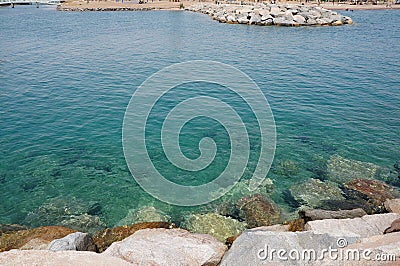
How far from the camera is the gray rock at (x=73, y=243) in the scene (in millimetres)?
9875

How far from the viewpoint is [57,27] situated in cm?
5994

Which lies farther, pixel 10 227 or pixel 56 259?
pixel 10 227

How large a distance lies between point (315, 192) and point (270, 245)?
6432 millimetres

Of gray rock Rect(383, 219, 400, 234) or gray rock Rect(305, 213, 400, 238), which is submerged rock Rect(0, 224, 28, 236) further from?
gray rock Rect(383, 219, 400, 234)

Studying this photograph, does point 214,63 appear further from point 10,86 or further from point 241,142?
point 10,86

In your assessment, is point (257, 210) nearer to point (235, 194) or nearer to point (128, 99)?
point (235, 194)

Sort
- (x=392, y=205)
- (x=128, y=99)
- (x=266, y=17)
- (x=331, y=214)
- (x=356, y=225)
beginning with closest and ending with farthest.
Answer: (x=356, y=225)
(x=331, y=214)
(x=392, y=205)
(x=128, y=99)
(x=266, y=17)

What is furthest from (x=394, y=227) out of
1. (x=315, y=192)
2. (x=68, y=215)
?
(x=68, y=215)

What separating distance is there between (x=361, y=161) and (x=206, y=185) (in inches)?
331

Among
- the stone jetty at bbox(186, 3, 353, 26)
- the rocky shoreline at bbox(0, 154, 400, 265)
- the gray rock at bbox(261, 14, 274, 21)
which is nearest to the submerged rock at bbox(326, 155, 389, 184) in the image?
the rocky shoreline at bbox(0, 154, 400, 265)

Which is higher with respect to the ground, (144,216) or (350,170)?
(350,170)

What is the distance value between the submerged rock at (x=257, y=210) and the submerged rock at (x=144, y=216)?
10.6 feet

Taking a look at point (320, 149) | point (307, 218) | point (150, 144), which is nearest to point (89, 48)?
point (150, 144)

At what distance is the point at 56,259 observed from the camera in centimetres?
901
